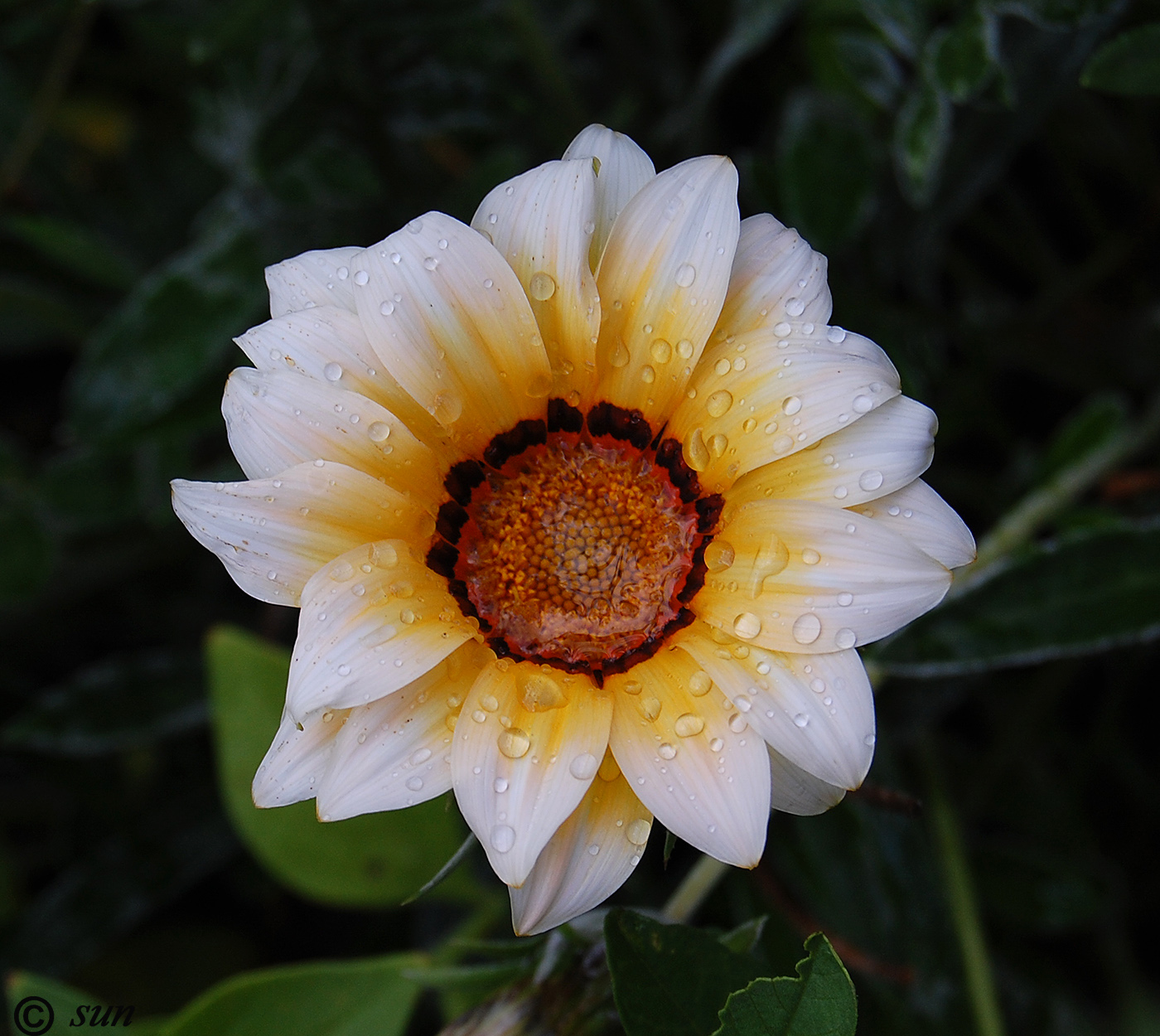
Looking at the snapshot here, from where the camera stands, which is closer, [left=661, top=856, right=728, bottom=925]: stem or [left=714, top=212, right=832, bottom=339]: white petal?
[left=714, top=212, right=832, bottom=339]: white petal

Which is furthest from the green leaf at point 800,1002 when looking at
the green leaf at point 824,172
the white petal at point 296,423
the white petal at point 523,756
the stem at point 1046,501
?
the green leaf at point 824,172

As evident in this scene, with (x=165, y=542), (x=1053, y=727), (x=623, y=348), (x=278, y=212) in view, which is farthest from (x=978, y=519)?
(x=165, y=542)

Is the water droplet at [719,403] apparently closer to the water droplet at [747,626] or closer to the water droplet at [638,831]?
the water droplet at [747,626]

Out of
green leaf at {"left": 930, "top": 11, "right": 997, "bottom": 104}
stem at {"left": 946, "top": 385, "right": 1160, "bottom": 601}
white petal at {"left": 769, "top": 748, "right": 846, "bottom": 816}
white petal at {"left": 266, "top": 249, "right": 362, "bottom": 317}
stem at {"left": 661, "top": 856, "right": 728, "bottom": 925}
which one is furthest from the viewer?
stem at {"left": 946, "top": 385, "right": 1160, "bottom": 601}

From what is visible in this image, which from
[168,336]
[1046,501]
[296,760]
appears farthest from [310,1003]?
[1046,501]

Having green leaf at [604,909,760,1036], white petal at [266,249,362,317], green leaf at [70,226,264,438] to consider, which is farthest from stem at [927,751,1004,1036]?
green leaf at [70,226,264,438]

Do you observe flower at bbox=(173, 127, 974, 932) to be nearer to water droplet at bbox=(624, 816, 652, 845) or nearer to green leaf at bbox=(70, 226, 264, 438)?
water droplet at bbox=(624, 816, 652, 845)

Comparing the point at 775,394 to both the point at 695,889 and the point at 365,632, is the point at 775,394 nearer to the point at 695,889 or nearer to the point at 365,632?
the point at 365,632
